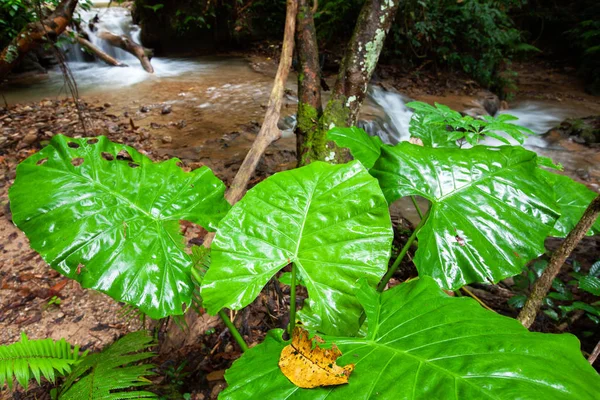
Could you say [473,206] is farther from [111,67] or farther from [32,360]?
[111,67]

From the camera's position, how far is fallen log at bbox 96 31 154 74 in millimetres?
6965

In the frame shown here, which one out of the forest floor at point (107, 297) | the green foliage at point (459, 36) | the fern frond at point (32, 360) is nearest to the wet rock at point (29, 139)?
the forest floor at point (107, 297)

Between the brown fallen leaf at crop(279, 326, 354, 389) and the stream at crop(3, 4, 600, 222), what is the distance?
2879 mm

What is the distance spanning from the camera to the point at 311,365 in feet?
2.14

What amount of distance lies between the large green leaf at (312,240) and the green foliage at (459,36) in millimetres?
6668

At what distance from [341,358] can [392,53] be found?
7.70m

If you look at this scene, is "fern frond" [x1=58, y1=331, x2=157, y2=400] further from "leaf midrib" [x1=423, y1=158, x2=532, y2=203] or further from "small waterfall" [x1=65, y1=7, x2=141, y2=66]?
"small waterfall" [x1=65, y1=7, x2=141, y2=66]

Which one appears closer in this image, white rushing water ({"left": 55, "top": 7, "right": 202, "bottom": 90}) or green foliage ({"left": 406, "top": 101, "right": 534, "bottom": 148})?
green foliage ({"left": 406, "top": 101, "right": 534, "bottom": 148})

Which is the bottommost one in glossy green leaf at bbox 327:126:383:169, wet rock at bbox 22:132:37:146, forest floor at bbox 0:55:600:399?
forest floor at bbox 0:55:600:399

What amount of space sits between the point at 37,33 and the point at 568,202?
17.6 ft

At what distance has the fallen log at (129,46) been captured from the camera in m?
6.96

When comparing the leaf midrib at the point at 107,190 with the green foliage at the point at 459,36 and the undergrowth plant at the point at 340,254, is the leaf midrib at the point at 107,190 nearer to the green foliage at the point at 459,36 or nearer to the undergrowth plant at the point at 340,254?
the undergrowth plant at the point at 340,254

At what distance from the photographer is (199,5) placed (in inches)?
332

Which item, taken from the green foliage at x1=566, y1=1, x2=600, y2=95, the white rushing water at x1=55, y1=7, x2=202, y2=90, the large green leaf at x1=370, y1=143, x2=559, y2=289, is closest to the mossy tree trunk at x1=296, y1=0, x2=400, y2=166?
the large green leaf at x1=370, y1=143, x2=559, y2=289
